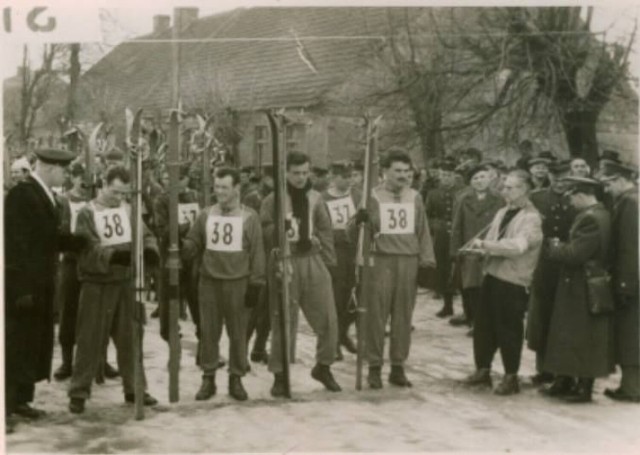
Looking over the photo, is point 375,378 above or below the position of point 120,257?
below

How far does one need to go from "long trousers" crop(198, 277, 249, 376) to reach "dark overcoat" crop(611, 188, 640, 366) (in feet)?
7.23

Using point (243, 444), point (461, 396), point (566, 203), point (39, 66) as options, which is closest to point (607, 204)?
point (566, 203)

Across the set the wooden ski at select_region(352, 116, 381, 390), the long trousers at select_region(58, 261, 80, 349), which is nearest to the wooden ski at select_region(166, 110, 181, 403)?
the long trousers at select_region(58, 261, 80, 349)

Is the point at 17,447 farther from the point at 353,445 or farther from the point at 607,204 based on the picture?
the point at 607,204

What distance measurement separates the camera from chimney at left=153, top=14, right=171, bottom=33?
5.72 m

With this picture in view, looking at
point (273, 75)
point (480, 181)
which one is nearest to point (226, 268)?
point (480, 181)

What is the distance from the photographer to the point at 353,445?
4.98 metres

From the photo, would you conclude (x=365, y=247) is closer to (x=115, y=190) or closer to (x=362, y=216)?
(x=362, y=216)

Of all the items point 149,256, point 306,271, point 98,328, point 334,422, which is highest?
point 149,256

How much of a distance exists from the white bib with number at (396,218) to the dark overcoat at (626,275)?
1265 mm

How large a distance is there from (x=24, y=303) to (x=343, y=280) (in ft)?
10.0

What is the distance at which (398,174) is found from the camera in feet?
19.9

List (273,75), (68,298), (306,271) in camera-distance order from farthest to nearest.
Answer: (273,75)
(68,298)
(306,271)

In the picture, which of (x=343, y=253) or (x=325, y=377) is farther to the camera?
(x=343, y=253)
